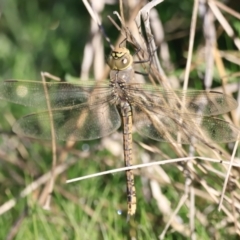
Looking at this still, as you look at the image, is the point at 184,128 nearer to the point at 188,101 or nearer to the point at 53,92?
the point at 188,101

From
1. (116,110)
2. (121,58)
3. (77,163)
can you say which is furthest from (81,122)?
(77,163)

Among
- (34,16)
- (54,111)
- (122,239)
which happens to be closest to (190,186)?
(122,239)

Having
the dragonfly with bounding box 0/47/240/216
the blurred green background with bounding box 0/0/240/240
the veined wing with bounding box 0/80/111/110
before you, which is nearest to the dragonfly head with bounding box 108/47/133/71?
the dragonfly with bounding box 0/47/240/216

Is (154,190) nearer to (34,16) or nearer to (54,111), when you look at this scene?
(54,111)

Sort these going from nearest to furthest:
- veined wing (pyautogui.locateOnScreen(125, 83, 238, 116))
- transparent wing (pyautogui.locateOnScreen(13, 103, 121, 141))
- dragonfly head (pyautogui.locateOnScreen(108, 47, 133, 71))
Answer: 1. veined wing (pyautogui.locateOnScreen(125, 83, 238, 116))
2. dragonfly head (pyautogui.locateOnScreen(108, 47, 133, 71))
3. transparent wing (pyautogui.locateOnScreen(13, 103, 121, 141))

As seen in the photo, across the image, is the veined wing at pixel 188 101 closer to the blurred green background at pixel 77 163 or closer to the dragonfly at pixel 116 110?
the dragonfly at pixel 116 110

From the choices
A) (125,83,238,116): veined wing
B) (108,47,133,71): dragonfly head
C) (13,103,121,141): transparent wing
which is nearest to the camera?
(125,83,238,116): veined wing

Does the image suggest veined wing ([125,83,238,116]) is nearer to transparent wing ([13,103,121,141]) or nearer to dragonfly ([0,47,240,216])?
dragonfly ([0,47,240,216])

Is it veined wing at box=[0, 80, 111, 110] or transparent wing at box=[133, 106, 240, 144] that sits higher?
veined wing at box=[0, 80, 111, 110]
